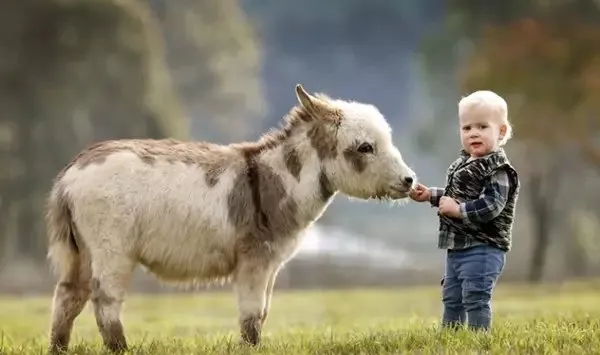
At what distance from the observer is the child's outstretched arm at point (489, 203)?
16.9 ft

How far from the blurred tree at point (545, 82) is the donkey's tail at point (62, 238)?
11941mm

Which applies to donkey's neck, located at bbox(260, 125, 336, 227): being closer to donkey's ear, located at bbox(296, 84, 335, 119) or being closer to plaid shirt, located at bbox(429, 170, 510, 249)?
donkey's ear, located at bbox(296, 84, 335, 119)

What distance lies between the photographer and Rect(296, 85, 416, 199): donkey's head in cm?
547

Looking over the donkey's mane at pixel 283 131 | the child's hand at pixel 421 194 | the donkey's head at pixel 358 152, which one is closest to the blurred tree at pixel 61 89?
the donkey's mane at pixel 283 131

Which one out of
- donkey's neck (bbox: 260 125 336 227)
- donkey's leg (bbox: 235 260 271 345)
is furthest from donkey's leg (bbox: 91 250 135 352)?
donkey's neck (bbox: 260 125 336 227)

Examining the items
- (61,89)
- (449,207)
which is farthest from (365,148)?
(61,89)

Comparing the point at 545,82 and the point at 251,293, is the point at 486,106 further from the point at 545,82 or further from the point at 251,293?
the point at 545,82

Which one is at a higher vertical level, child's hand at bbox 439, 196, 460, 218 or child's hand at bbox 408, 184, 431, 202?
child's hand at bbox 408, 184, 431, 202

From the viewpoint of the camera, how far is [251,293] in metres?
5.41

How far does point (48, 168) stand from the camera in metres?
15.7

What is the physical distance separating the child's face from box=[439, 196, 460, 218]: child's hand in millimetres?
317

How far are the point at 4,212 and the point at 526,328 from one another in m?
11.7

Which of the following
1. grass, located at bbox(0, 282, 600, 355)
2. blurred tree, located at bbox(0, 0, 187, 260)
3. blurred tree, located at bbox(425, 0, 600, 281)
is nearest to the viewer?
grass, located at bbox(0, 282, 600, 355)

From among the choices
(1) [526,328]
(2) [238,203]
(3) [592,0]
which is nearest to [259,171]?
(2) [238,203]
